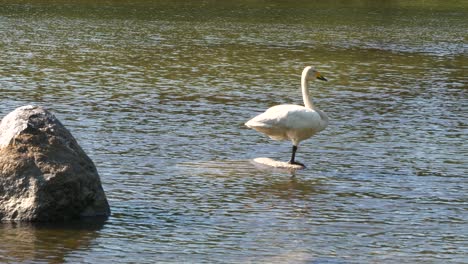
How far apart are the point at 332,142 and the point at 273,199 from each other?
4.55 m

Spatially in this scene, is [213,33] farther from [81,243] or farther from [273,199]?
[81,243]

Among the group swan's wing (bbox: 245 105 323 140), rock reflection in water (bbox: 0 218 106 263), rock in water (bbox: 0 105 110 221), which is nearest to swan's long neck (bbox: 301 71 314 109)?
swan's wing (bbox: 245 105 323 140)

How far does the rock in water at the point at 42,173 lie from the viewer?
13.3 metres

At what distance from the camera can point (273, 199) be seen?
15.4m

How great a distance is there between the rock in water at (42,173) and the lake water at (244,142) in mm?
266

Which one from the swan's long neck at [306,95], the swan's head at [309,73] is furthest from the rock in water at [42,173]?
the swan's head at [309,73]

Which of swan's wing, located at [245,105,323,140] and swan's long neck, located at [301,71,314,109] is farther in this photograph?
swan's long neck, located at [301,71,314,109]

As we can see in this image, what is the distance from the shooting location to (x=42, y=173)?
13.3 metres

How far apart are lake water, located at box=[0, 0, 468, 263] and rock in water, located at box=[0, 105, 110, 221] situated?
10.5 inches

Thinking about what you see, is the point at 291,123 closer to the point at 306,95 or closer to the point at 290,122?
the point at 290,122

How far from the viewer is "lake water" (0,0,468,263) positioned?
12938 millimetres

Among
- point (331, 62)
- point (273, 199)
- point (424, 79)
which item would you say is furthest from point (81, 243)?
point (331, 62)

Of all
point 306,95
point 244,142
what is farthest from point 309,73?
point 244,142

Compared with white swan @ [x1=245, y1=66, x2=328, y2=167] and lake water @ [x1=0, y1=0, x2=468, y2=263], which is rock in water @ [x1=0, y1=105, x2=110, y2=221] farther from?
white swan @ [x1=245, y1=66, x2=328, y2=167]
